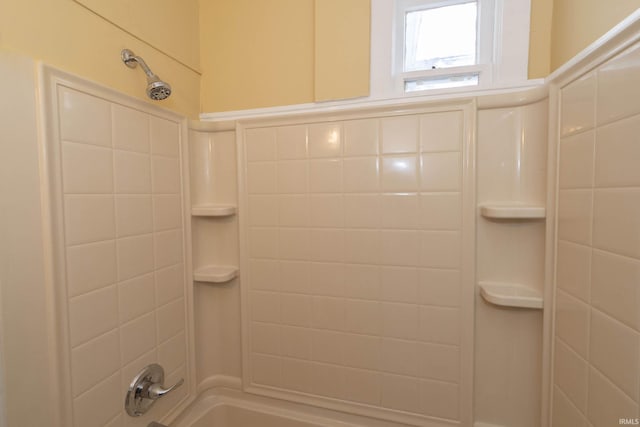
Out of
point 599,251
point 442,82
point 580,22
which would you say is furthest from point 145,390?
point 580,22

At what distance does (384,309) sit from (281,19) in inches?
47.1

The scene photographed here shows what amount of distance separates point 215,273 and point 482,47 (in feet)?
4.30

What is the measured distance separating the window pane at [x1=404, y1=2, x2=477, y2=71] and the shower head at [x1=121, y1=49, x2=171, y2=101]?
33.4 inches

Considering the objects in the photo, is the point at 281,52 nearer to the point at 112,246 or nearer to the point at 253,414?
the point at 112,246

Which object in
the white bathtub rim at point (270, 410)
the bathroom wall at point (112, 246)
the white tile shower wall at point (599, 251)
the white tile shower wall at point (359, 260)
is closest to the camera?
the white tile shower wall at point (599, 251)

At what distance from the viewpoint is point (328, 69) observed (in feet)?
3.36

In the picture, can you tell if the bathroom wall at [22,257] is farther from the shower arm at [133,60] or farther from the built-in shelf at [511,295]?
the built-in shelf at [511,295]

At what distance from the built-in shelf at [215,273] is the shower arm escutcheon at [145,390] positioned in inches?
12.8

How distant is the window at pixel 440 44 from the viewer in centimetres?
96

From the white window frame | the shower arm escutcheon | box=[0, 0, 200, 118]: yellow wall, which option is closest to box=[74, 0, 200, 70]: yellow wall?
box=[0, 0, 200, 118]: yellow wall

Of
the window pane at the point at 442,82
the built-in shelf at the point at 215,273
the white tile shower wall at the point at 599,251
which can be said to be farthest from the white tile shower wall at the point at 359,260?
the white tile shower wall at the point at 599,251

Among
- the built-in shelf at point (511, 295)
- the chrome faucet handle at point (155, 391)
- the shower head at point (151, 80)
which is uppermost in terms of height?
the shower head at point (151, 80)

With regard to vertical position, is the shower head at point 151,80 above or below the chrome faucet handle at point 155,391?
above

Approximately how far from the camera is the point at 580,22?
2.43ft
